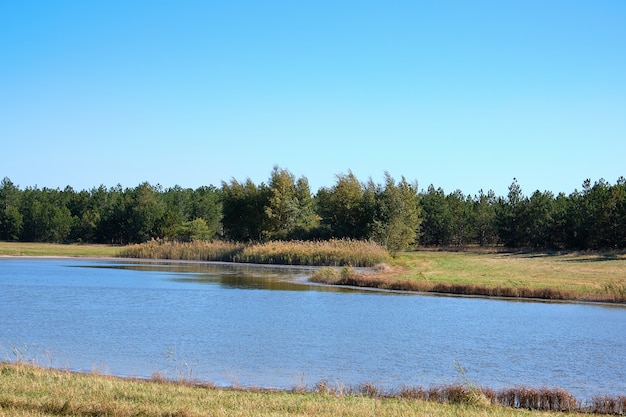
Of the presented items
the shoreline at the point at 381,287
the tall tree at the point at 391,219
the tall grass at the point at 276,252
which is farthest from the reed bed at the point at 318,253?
the tall tree at the point at 391,219

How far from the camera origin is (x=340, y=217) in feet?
193

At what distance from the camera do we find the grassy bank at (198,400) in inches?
376

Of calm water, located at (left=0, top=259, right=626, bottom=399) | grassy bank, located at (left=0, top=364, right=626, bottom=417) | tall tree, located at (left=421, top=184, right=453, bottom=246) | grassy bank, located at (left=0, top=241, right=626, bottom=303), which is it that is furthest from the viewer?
tall tree, located at (left=421, top=184, right=453, bottom=246)

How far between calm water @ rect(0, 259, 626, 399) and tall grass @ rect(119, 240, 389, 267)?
14460mm

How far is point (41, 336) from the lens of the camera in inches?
697

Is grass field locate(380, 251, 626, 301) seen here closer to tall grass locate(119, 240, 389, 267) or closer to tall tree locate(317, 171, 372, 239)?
tall grass locate(119, 240, 389, 267)

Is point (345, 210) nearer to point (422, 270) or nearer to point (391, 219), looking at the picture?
point (391, 219)

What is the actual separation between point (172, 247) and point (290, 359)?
4478 cm

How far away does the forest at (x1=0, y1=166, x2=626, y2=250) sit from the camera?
58.3 m

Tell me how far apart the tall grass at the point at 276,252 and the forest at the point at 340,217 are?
4.45 meters

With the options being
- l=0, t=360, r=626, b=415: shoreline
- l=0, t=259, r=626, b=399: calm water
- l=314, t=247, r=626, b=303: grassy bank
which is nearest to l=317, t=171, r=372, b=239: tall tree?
l=314, t=247, r=626, b=303: grassy bank

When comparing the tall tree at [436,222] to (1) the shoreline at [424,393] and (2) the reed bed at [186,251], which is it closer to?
(2) the reed bed at [186,251]

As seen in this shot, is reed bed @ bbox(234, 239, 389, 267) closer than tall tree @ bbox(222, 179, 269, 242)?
Yes

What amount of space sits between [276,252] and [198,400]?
133 feet
